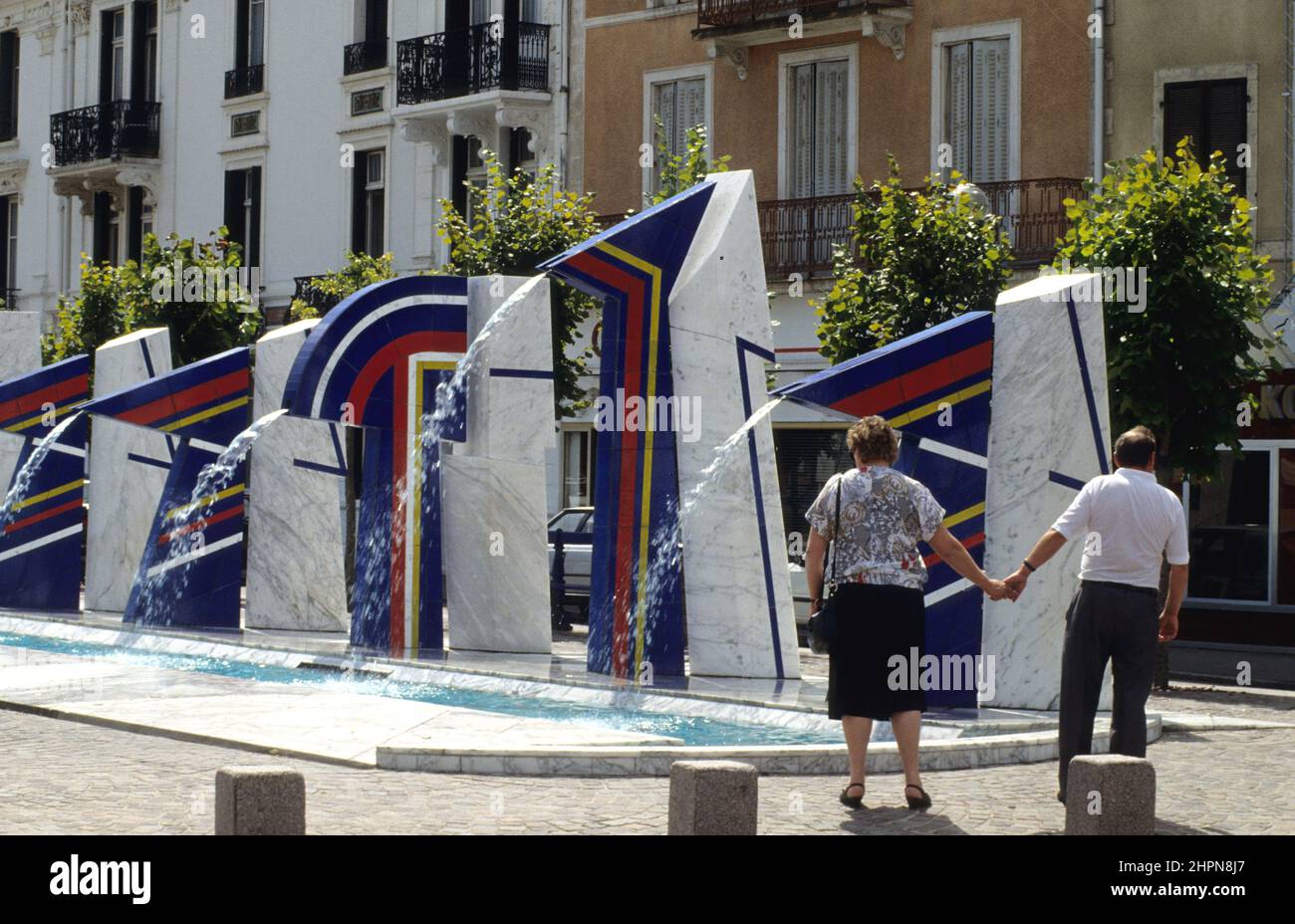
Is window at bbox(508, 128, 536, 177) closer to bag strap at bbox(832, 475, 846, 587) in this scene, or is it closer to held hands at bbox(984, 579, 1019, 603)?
held hands at bbox(984, 579, 1019, 603)

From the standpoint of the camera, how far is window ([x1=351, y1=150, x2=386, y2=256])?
35.8 metres

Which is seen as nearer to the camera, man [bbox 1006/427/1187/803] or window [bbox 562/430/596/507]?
man [bbox 1006/427/1187/803]

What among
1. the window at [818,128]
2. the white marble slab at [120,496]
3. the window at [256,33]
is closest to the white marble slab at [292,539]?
the white marble slab at [120,496]

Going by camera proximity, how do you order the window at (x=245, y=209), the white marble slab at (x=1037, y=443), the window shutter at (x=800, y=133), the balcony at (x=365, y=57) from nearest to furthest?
1. the white marble slab at (x=1037, y=443)
2. the window shutter at (x=800, y=133)
3. the balcony at (x=365, y=57)
4. the window at (x=245, y=209)

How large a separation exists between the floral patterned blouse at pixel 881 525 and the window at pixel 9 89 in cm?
3877

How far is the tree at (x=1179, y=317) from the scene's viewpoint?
55.7 feet

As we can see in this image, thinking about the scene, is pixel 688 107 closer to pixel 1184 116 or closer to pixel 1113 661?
pixel 1184 116

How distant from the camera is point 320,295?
114 feet

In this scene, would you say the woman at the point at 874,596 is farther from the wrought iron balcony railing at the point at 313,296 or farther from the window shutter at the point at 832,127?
the wrought iron balcony railing at the point at 313,296

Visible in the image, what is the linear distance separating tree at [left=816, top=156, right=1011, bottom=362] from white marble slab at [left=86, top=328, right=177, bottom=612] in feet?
23.3

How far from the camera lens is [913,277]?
69.3ft

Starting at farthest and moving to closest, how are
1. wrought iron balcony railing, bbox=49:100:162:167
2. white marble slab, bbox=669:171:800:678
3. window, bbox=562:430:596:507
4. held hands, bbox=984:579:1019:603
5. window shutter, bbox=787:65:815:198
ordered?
wrought iron balcony railing, bbox=49:100:162:167, window, bbox=562:430:596:507, window shutter, bbox=787:65:815:198, white marble slab, bbox=669:171:800:678, held hands, bbox=984:579:1019:603

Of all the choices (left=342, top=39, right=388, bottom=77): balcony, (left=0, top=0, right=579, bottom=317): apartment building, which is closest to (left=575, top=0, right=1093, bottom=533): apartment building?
(left=0, top=0, right=579, bottom=317): apartment building
